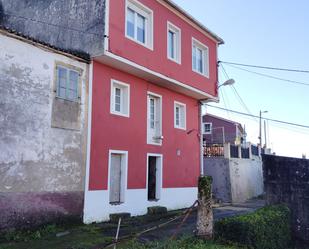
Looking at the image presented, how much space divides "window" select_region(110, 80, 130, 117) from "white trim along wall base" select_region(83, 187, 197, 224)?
3.19 metres

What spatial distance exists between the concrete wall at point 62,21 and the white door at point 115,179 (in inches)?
168

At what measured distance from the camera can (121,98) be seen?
51.6 feet

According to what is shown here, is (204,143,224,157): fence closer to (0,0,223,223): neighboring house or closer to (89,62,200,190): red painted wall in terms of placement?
(0,0,223,223): neighboring house

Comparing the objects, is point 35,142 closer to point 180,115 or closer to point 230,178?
point 180,115

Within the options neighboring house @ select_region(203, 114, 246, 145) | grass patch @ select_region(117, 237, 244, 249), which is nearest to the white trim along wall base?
grass patch @ select_region(117, 237, 244, 249)

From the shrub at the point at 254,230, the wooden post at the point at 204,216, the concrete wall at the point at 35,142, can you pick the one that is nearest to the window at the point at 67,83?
the concrete wall at the point at 35,142

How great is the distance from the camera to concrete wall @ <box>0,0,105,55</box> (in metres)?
14.1

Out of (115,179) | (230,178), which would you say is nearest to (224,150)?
(230,178)

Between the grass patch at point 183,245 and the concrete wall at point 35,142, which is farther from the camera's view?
the concrete wall at point 35,142

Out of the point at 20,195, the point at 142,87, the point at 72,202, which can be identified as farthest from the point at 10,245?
the point at 142,87

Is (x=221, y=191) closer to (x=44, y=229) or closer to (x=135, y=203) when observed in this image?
(x=135, y=203)

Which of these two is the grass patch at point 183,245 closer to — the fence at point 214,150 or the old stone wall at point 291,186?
the old stone wall at point 291,186

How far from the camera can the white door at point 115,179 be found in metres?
15.0

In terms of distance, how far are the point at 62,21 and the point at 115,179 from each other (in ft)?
21.9
